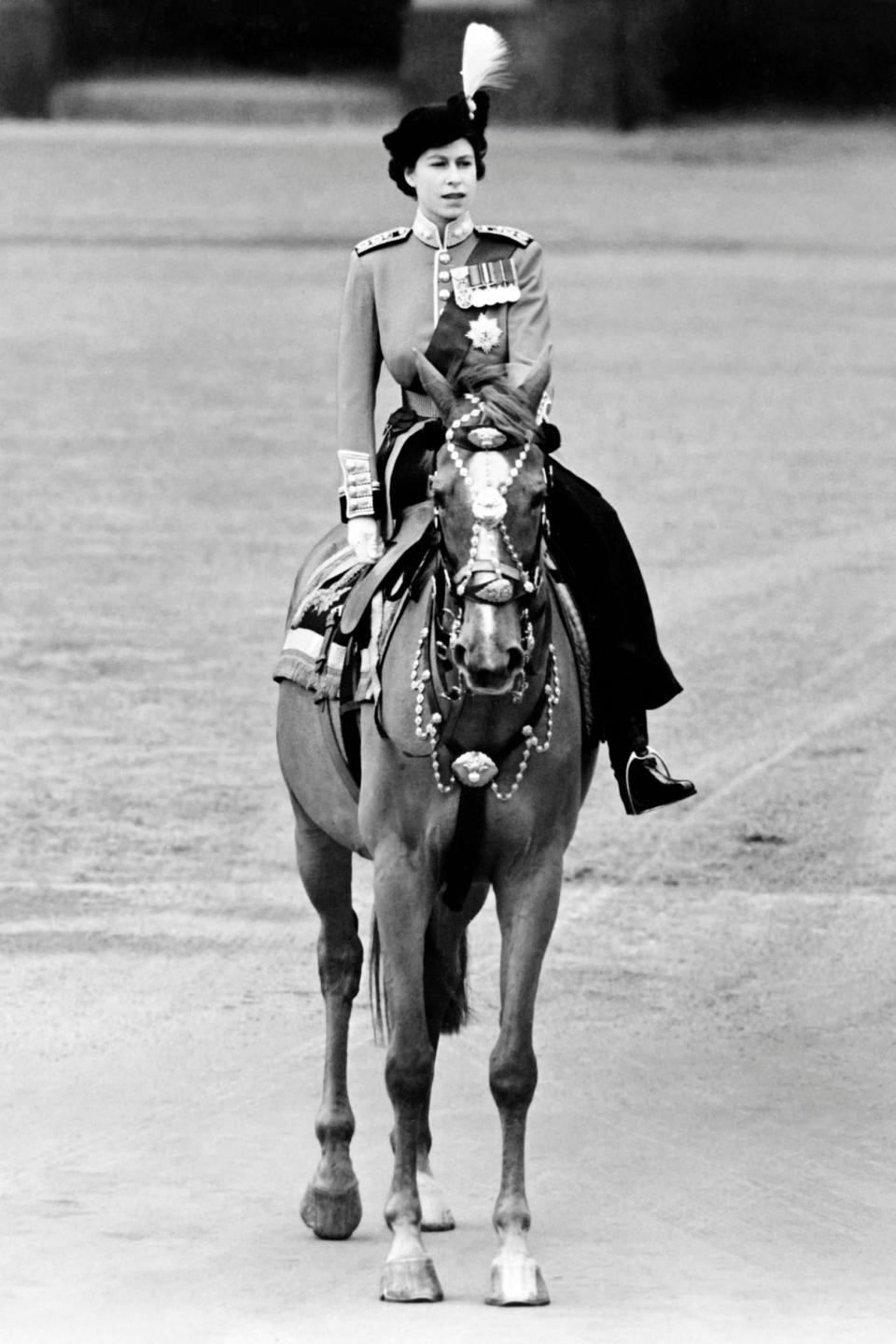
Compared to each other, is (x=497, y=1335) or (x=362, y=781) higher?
(x=362, y=781)

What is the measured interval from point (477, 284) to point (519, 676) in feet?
3.72

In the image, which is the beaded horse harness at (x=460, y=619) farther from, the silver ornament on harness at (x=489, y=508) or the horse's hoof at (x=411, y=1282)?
the horse's hoof at (x=411, y=1282)

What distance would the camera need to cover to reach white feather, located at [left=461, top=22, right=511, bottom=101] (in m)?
7.66

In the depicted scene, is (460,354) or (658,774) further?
(658,774)

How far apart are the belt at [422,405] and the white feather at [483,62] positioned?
2.40 feet

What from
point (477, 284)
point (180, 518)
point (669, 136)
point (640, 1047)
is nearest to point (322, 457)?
point (180, 518)

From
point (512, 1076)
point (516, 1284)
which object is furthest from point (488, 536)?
point (516, 1284)

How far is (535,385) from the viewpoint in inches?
274

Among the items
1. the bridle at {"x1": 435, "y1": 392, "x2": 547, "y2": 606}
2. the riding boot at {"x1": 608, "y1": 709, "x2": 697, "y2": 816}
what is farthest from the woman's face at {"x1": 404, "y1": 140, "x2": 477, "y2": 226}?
the riding boot at {"x1": 608, "y1": 709, "x2": 697, "y2": 816}

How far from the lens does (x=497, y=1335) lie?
682 cm

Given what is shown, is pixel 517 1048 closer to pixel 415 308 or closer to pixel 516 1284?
pixel 516 1284

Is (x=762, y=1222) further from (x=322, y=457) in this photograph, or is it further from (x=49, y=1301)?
(x=322, y=457)

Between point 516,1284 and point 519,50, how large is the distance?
18.8 m

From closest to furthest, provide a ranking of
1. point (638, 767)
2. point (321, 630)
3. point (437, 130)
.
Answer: point (437, 130), point (638, 767), point (321, 630)
